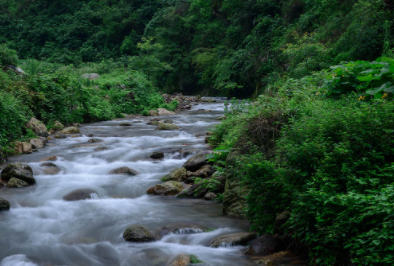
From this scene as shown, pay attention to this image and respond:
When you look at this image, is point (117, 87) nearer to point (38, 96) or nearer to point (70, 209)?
point (38, 96)

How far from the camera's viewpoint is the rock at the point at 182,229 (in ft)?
17.0

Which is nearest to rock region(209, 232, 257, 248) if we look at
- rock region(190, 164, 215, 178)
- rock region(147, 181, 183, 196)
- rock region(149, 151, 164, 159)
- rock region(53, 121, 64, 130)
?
rock region(147, 181, 183, 196)

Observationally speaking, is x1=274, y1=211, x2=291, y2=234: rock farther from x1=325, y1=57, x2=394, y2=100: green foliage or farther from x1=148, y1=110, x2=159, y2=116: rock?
x1=148, y1=110, x2=159, y2=116: rock

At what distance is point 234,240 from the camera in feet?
15.2

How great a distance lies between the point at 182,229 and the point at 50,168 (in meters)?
4.71

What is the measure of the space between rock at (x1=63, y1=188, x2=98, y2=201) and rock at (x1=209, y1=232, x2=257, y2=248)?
3.25 m

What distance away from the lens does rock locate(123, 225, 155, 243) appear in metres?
4.95

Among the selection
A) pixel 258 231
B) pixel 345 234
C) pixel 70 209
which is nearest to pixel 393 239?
pixel 345 234

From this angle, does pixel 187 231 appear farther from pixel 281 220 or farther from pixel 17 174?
pixel 17 174

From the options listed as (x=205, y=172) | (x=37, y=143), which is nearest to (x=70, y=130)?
(x=37, y=143)

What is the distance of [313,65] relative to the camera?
40.7 ft

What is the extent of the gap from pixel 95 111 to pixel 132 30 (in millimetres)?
31267

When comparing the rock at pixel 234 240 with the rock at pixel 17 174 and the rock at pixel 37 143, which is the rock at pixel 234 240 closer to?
the rock at pixel 17 174

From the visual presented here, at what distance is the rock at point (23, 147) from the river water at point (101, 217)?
27 cm
